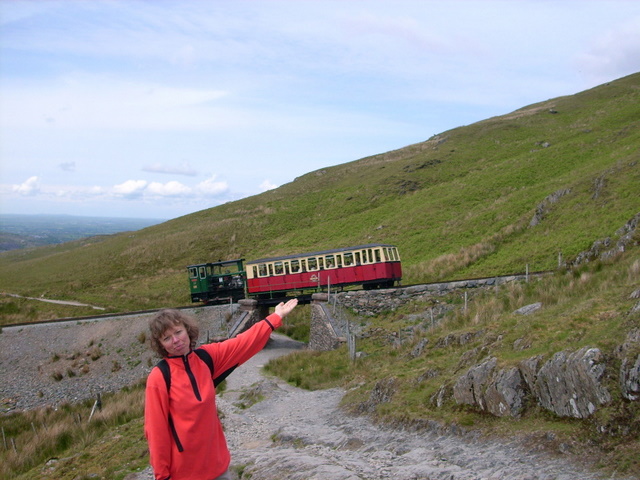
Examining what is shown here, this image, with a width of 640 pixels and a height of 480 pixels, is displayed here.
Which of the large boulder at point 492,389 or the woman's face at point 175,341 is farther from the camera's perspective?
the large boulder at point 492,389

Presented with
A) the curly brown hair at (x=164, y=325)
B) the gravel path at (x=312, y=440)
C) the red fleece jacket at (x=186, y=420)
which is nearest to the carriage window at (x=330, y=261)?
the gravel path at (x=312, y=440)

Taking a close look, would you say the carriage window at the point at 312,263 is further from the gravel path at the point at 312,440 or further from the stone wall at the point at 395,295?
the gravel path at the point at 312,440

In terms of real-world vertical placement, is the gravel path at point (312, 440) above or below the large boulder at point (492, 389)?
below

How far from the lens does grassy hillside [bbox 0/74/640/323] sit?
105 ft

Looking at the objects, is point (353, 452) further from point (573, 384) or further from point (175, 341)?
point (175, 341)

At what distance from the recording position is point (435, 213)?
5144 centimetres

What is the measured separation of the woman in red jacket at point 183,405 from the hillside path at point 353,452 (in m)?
3.61

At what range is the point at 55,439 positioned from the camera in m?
17.3

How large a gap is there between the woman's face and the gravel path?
4229 mm

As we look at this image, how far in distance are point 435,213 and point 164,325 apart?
48.3 m

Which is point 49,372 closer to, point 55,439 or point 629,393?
point 55,439

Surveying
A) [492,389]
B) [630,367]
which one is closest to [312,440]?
[492,389]

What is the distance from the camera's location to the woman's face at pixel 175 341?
191 inches

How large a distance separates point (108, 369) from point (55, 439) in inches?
386
